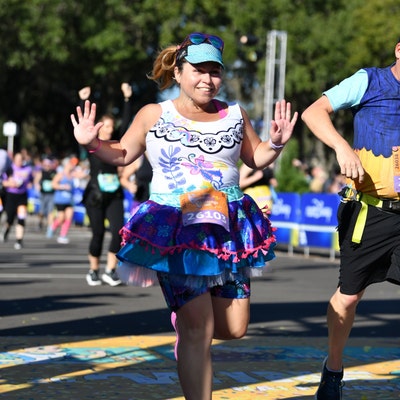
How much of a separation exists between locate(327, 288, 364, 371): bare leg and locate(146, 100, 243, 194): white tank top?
943mm

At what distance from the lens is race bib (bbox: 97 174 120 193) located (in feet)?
44.1

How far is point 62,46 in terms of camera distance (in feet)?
171

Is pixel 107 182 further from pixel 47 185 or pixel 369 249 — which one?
pixel 47 185

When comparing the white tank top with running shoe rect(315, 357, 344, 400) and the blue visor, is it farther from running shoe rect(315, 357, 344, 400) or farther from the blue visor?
running shoe rect(315, 357, 344, 400)

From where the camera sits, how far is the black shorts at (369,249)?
6.21 metres

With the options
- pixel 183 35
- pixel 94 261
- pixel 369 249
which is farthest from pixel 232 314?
pixel 183 35

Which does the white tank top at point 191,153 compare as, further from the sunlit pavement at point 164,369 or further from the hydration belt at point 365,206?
the sunlit pavement at point 164,369

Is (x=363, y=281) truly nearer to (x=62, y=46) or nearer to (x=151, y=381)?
(x=151, y=381)

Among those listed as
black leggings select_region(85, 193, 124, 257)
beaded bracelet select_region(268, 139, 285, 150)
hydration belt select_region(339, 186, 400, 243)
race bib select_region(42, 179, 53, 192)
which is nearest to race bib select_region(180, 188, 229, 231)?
beaded bracelet select_region(268, 139, 285, 150)

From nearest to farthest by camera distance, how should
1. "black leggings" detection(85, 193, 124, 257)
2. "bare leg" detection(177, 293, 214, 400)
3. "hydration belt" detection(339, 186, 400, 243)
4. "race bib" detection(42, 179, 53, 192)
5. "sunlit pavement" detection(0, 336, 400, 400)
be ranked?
"bare leg" detection(177, 293, 214, 400), "hydration belt" detection(339, 186, 400, 243), "sunlit pavement" detection(0, 336, 400, 400), "black leggings" detection(85, 193, 124, 257), "race bib" detection(42, 179, 53, 192)

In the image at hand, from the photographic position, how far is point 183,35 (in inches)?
2109

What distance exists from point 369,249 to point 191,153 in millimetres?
1109

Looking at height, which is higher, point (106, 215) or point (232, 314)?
point (106, 215)

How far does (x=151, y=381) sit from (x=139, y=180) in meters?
6.94
